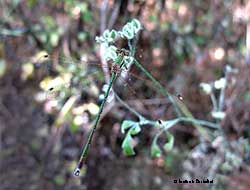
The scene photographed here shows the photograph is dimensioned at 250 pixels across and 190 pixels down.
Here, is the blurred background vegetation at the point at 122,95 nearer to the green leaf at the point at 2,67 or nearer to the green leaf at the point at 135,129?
the green leaf at the point at 2,67

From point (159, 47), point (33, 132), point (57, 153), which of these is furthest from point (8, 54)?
point (159, 47)

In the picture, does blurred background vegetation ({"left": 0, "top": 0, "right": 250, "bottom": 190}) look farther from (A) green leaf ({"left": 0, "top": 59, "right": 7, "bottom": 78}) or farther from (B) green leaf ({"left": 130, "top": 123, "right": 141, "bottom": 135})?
(B) green leaf ({"left": 130, "top": 123, "right": 141, "bottom": 135})

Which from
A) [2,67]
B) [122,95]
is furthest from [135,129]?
[2,67]

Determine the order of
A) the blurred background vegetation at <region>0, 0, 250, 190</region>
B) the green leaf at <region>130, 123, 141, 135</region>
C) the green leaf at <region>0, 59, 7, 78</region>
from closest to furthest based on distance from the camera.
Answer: the green leaf at <region>130, 123, 141, 135</region>, the blurred background vegetation at <region>0, 0, 250, 190</region>, the green leaf at <region>0, 59, 7, 78</region>

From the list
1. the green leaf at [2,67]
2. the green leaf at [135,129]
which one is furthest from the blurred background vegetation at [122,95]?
the green leaf at [135,129]

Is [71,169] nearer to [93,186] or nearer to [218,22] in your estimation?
[93,186]

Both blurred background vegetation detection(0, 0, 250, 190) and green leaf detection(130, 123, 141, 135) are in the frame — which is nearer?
green leaf detection(130, 123, 141, 135)

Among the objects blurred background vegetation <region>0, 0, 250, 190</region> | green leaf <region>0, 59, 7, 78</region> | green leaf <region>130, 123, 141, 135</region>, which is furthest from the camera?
green leaf <region>0, 59, 7, 78</region>

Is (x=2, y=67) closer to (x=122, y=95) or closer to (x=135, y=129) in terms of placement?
(x=122, y=95)

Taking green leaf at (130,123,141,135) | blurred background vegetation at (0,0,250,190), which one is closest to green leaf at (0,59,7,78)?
blurred background vegetation at (0,0,250,190)
